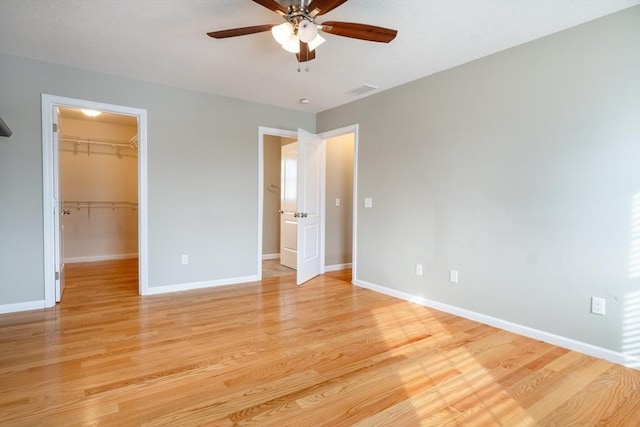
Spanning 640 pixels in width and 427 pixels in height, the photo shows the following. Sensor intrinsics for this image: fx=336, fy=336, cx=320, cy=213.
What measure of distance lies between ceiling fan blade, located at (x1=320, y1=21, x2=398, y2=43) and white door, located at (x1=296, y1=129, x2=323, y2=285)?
7.84 ft

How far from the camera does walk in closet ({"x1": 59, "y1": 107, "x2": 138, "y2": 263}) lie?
19.5 feet

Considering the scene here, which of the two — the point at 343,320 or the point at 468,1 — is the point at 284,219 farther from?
the point at 468,1

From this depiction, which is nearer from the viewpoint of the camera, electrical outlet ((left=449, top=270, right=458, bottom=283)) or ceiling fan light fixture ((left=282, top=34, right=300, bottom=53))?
ceiling fan light fixture ((left=282, top=34, right=300, bottom=53))

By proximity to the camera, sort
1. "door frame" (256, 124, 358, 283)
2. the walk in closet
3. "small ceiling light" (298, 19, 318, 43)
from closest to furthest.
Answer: "small ceiling light" (298, 19, 318, 43) → "door frame" (256, 124, 358, 283) → the walk in closet

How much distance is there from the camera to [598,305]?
2.46 m

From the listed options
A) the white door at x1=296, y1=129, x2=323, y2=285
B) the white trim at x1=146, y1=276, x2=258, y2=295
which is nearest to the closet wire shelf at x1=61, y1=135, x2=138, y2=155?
the white trim at x1=146, y1=276, x2=258, y2=295

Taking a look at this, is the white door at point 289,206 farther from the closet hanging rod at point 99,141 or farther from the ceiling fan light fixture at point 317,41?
the ceiling fan light fixture at point 317,41

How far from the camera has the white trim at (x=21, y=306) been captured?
129 inches

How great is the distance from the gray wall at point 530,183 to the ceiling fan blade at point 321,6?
1813 mm

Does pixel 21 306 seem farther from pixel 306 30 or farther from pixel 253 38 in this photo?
pixel 306 30

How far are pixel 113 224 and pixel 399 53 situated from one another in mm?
5971

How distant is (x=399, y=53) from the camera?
3053 millimetres

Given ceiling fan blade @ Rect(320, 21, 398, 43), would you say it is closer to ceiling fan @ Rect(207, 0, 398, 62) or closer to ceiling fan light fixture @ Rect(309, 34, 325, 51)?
ceiling fan @ Rect(207, 0, 398, 62)

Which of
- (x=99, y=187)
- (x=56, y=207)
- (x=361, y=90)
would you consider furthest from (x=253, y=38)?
(x=99, y=187)
